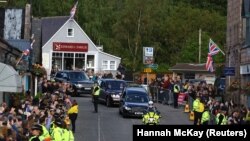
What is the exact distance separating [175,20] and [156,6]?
9.10 feet

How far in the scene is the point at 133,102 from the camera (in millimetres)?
37281

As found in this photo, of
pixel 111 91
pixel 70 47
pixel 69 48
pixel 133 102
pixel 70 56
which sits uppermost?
pixel 70 47

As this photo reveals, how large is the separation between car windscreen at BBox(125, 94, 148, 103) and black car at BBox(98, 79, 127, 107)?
403 cm

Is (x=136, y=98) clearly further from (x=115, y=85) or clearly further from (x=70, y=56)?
(x=70, y=56)

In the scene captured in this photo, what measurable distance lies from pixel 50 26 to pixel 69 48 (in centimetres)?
386

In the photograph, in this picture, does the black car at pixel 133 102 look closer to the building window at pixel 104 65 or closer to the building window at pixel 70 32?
the building window at pixel 70 32

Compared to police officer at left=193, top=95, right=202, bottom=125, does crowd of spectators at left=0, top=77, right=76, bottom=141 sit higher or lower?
higher

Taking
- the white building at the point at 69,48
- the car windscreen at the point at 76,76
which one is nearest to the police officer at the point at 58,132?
the car windscreen at the point at 76,76

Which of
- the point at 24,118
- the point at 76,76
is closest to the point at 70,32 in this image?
the point at 76,76

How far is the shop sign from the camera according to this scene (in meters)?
73.2

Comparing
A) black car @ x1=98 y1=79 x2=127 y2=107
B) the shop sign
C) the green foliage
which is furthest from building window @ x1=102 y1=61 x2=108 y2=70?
black car @ x1=98 y1=79 x2=127 y2=107

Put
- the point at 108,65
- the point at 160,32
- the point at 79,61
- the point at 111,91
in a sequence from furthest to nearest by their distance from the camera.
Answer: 1. the point at 160,32
2. the point at 108,65
3. the point at 79,61
4. the point at 111,91

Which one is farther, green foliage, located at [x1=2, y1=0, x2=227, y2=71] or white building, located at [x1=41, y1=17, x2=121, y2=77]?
green foliage, located at [x1=2, y1=0, x2=227, y2=71]

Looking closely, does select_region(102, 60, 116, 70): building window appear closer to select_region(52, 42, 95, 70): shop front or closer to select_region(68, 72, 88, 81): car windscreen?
select_region(52, 42, 95, 70): shop front
